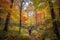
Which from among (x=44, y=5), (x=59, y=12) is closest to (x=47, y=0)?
(x=44, y=5)

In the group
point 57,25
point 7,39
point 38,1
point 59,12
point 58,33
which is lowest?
point 7,39

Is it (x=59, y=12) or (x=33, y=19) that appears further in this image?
(x=33, y=19)

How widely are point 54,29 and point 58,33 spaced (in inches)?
22.7

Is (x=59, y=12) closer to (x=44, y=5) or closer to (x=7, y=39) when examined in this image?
(x=44, y=5)

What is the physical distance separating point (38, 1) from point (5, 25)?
6718 millimetres

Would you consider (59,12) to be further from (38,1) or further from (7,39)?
(7,39)

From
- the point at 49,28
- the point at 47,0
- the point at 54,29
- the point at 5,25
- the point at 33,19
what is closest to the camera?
the point at 47,0

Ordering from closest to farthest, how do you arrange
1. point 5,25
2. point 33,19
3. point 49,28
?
point 49,28 < point 5,25 < point 33,19

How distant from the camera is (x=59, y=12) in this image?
1339cm

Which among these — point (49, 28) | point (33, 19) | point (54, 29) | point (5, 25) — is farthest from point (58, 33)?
point (33, 19)

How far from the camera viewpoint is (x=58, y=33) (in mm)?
12789

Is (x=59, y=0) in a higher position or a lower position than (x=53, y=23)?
higher

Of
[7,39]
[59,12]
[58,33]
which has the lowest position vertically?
[7,39]

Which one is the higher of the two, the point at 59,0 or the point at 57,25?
the point at 59,0
